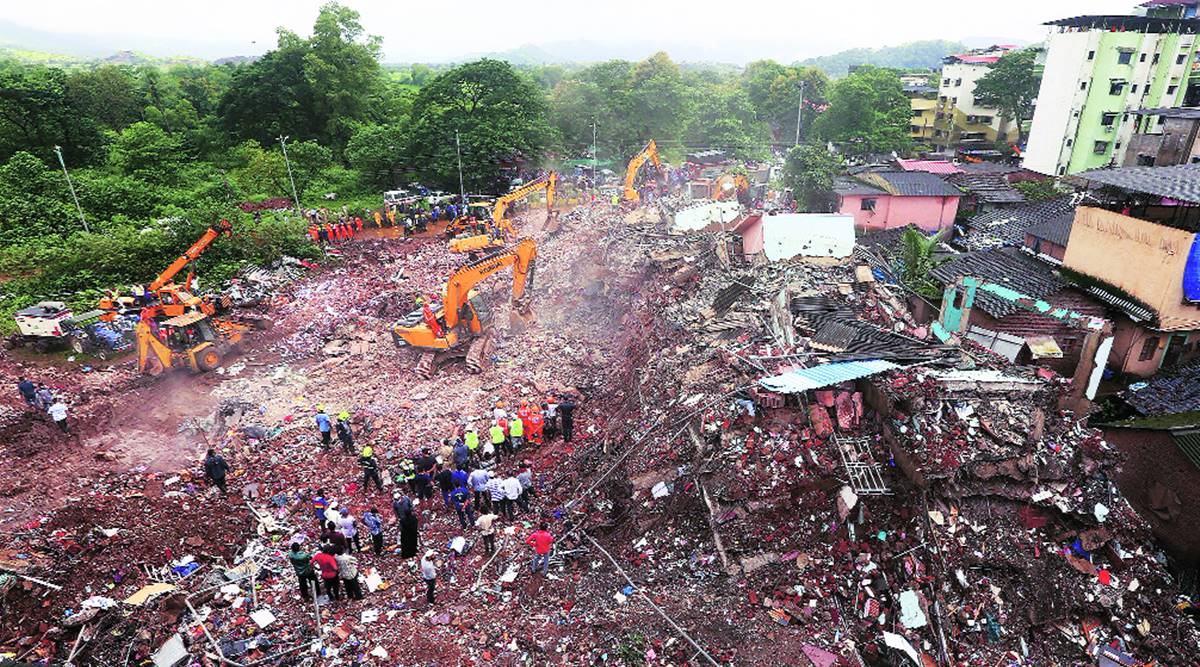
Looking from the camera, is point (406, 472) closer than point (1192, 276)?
Yes

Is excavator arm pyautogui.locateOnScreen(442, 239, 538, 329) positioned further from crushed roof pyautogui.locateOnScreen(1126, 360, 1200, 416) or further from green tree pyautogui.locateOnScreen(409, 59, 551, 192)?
green tree pyautogui.locateOnScreen(409, 59, 551, 192)

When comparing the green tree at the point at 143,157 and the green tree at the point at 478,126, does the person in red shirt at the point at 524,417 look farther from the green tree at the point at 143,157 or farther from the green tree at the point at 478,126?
the green tree at the point at 143,157

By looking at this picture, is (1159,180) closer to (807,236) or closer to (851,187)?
(807,236)

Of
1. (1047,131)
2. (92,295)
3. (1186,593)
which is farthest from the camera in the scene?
(1047,131)

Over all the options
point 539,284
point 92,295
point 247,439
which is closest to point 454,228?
point 539,284

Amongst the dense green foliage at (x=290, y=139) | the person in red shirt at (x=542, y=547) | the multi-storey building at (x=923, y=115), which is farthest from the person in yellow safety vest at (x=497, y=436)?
the multi-storey building at (x=923, y=115)

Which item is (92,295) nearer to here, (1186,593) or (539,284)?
(539,284)

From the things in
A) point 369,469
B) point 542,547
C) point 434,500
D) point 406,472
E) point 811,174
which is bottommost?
point 434,500

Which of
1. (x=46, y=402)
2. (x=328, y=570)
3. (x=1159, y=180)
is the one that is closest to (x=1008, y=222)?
(x=1159, y=180)
